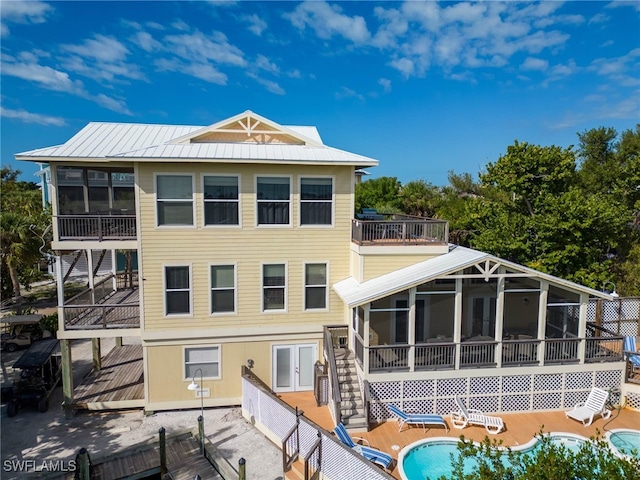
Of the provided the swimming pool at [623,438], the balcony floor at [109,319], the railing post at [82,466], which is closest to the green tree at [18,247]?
the balcony floor at [109,319]

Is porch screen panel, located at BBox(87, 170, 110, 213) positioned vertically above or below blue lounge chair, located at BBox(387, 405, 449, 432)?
above

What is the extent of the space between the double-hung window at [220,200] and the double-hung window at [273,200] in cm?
78

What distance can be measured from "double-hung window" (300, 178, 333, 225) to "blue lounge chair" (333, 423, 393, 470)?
653 centimetres

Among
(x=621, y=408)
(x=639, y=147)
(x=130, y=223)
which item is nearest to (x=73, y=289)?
(x=130, y=223)

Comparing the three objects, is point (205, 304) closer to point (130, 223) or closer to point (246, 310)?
point (246, 310)

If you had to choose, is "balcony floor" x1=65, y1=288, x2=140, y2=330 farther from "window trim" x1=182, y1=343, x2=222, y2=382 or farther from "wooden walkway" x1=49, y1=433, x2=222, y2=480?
"wooden walkway" x1=49, y1=433, x2=222, y2=480

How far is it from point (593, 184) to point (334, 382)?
23297mm

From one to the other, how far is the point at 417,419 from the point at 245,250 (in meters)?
7.35

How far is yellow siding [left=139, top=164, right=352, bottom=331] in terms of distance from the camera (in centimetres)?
1272

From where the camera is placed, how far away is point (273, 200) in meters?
13.3

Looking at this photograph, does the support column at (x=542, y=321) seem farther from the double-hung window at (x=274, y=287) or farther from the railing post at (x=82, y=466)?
the railing post at (x=82, y=466)

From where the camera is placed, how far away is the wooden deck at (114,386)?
12.8 metres

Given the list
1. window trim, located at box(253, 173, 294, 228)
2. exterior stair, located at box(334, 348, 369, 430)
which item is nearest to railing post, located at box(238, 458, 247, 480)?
exterior stair, located at box(334, 348, 369, 430)

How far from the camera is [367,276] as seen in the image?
43.2 feet
